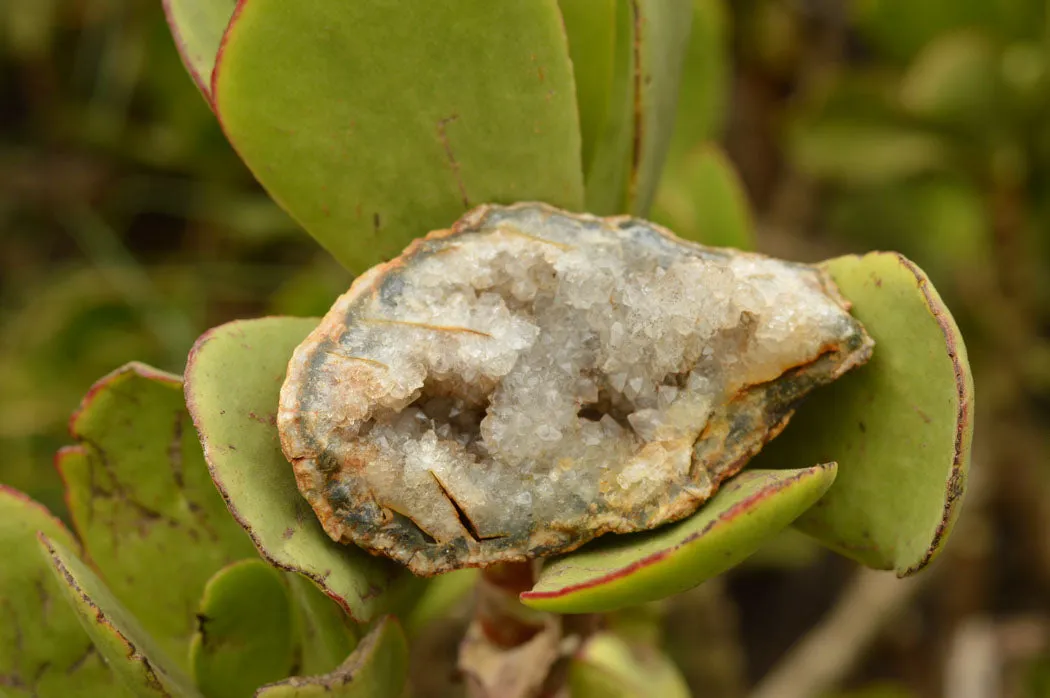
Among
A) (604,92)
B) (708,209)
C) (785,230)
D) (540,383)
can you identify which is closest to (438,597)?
(540,383)

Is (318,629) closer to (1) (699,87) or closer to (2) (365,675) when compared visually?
(2) (365,675)

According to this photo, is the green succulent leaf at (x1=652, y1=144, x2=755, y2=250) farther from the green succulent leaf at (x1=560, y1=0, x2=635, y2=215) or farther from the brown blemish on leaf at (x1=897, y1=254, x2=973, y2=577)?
the brown blemish on leaf at (x1=897, y1=254, x2=973, y2=577)

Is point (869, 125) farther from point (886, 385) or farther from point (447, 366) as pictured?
point (447, 366)

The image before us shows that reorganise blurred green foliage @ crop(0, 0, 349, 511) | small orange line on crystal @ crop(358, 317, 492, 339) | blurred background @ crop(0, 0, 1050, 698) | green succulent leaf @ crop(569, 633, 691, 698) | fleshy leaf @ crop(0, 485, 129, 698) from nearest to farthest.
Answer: small orange line on crystal @ crop(358, 317, 492, 339), fleshy leaf @ crop(0, 485, 129, 698), green succulent leaf @ crop(569, 633, 691, 698), blurred background @ crop(0, 0, 1050, 698), blurred green foliage @ crop(0, 0, 349, 511)

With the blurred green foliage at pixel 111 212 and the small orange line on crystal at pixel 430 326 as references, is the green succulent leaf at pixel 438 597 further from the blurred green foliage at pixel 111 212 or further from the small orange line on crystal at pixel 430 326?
the blurred green foliage at pixel 111 212

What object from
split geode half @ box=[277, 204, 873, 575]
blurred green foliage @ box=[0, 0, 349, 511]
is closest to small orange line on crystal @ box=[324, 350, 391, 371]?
split geode half @ box=[277, 204, 873, 575]

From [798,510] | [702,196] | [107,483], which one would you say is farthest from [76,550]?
[702,196]
